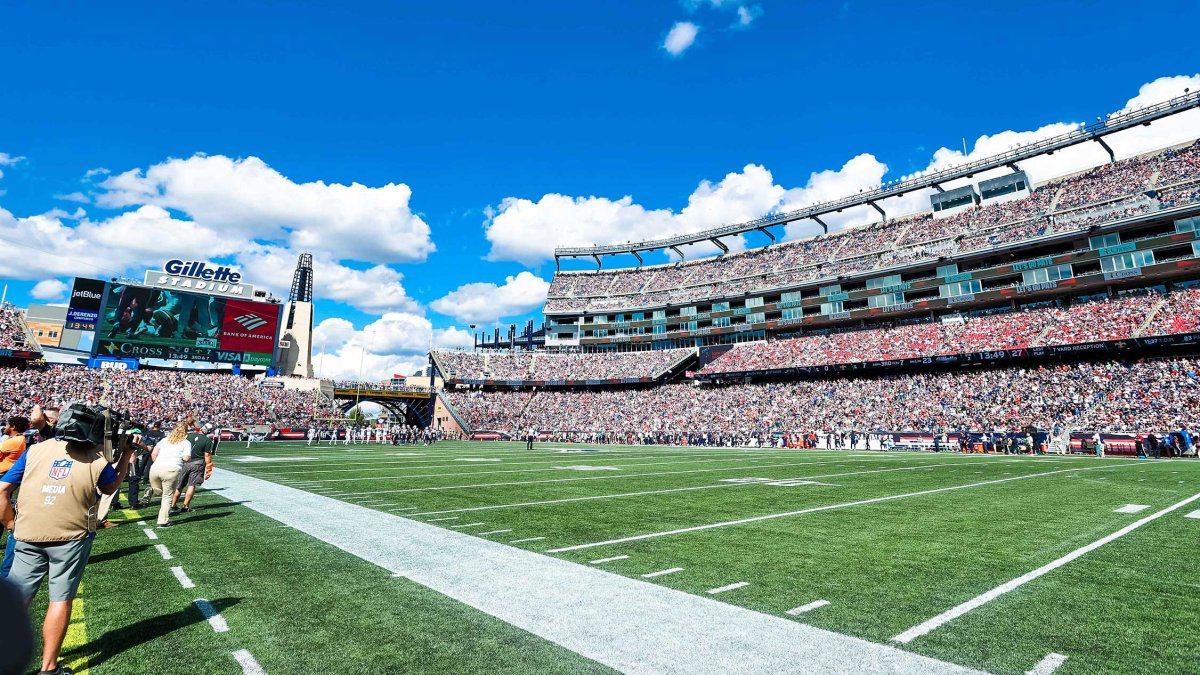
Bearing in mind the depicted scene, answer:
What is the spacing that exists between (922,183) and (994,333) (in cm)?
2132

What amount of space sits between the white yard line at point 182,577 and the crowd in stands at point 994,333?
161ft

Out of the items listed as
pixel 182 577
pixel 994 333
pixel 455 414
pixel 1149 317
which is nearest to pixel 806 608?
pixel 182 577

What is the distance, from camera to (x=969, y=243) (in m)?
52.0

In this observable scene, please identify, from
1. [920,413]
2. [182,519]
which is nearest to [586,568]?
[182,519]

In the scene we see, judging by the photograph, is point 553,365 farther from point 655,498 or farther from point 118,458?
point 118,458

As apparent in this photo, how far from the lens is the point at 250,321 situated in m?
59.2

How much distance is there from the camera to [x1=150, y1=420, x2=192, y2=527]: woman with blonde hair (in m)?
9.51

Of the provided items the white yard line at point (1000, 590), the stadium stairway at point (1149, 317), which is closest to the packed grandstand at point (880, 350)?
the stadium stairway at point (1149, 317)

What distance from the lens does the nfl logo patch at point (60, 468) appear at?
4.15 meters

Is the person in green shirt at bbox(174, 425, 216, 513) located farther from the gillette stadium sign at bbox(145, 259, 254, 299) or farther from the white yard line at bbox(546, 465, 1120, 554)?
the gillette stadium sign at bbox(145, 259, 254, 299)

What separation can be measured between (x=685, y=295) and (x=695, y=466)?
2083 inches

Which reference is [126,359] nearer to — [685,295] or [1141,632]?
[685,295]

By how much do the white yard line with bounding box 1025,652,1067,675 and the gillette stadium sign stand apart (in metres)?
68.9

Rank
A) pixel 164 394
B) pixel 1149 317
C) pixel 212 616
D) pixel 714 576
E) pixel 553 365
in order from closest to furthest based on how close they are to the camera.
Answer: pixel 212 616
pixel 714 576
pixel 1149 317
pixel 164 394
pixel 553 365
